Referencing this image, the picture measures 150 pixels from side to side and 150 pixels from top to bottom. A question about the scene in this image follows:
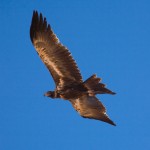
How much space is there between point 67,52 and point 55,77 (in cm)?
108

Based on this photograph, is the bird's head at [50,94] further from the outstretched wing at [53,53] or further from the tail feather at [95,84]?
the tail feather at [95,84]

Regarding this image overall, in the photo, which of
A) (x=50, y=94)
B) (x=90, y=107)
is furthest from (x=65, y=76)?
(x=90, y=107)

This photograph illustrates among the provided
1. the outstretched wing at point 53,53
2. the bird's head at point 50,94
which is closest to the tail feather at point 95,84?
the outstretched wing at point 53,53

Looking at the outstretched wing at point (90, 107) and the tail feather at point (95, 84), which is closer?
the tail feather at point (95, 84)

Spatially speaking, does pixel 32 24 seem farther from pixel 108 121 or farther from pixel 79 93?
pixel 108 121

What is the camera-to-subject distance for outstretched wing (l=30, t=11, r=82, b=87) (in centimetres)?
1312

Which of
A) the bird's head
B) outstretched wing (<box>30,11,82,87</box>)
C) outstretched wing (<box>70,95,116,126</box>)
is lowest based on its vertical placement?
outstretched wing (<box>70,95,116,126</box>)

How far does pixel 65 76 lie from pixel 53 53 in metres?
0.78

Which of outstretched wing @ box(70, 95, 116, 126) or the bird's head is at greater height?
the bird's head

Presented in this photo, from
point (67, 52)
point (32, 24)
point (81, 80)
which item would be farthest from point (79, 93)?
point (32, 24)

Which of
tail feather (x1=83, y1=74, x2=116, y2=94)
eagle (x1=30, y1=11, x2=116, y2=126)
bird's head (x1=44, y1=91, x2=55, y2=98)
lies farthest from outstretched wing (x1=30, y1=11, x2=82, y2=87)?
tail feather (x1=83, y1=74, x2=116, y2=94)

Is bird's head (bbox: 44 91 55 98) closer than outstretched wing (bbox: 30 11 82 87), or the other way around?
outstretched wing (bbox: 30 11 82 87)

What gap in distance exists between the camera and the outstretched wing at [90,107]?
1364 centimetres

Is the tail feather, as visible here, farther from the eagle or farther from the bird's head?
the bird's head
